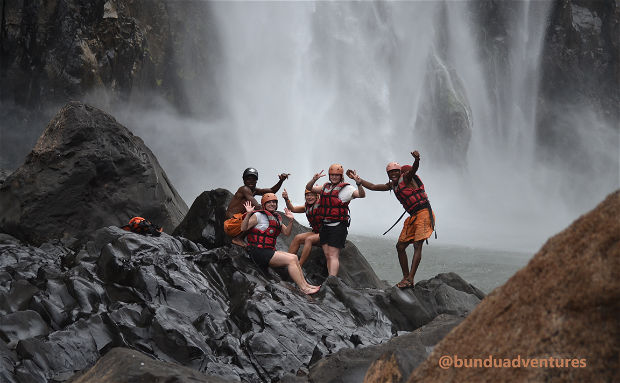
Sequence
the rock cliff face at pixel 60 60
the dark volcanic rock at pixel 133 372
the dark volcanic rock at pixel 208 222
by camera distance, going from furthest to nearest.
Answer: the rock cliff face at pixel 60 60
the dark volcanic rock at pixel 208 222
the dark volcanic rock at pixel 133 372

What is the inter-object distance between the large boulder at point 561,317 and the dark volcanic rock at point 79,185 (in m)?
8.07

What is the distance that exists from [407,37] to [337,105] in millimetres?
7502

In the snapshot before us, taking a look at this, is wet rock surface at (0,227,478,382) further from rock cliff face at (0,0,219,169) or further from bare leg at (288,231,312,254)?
rock cliff face at (0,0,219,169)

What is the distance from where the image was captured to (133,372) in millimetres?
2697

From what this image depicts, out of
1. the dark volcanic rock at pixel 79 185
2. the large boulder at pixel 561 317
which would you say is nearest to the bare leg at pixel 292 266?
the dark volcanic rock at pixel 79 185

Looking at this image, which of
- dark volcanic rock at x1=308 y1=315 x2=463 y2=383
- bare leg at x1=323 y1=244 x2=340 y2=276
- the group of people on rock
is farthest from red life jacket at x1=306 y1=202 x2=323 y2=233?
dark volcanic rock at x1=308 y1=315 x2=463 y2=383

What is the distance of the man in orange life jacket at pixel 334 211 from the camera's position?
6.62 m

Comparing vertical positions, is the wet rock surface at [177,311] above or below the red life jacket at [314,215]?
below

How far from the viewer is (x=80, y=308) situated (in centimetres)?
514

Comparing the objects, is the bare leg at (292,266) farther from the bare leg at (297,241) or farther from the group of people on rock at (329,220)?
the bare leg at (297,241)

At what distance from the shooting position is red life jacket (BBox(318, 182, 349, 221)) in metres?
6.61

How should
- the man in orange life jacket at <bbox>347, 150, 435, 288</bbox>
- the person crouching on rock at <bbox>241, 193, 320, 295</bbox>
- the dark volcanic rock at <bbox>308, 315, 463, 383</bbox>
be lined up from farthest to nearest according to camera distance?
the man in orange life jacket at <bbox>347, 150, 435, 288</bbox> → the person crouching on rock at <bbox>241, 193, 320, 295</bbox> → the dark volcanic rock at <bbox>308, 315, 463, 383</bbox>

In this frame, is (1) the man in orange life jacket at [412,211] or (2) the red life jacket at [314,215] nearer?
(1) the man in orange life jacket at [412,211]

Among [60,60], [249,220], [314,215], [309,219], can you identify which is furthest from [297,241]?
[60,60]
